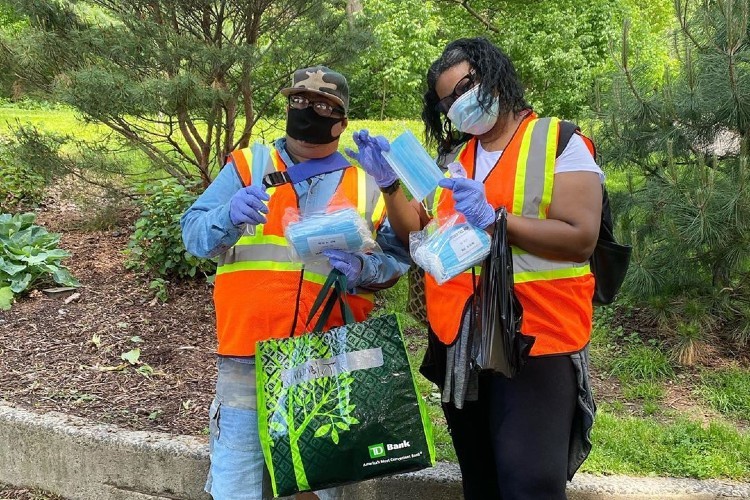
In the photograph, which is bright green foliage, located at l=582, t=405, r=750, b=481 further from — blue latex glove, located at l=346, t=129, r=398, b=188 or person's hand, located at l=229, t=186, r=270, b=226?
person's hand, located at l=229, t=186, r=270, b=226


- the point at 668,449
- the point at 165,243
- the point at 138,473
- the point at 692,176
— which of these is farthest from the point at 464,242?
the point at 165,243

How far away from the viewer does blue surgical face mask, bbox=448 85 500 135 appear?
6.75ft

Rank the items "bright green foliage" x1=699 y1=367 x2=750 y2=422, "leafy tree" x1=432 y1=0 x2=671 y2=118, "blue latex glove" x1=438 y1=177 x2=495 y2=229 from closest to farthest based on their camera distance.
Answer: "blue latex glove" x1=438 y1=177 x2=495 y2=229 → "bright green foliage" x1=699 y1=367 x2=750 y2=422 → "leafy tree" x1=432 y1=0 x2=671 y2=118

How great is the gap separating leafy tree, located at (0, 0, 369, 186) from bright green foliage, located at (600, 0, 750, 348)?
208cm

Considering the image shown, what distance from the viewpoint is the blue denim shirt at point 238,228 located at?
6.72 ft

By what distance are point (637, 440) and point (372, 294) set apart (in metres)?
1.80

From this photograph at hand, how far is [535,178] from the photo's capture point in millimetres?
1952

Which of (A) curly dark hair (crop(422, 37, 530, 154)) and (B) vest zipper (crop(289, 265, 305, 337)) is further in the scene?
(B) vest zipper (crop(289, 265, 305, 337))

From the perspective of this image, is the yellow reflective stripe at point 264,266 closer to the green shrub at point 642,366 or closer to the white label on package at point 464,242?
the white label on package at point 464,242

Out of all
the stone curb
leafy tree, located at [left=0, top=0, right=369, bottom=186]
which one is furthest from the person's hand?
leafy tree, located at [left=0, top=0, right=369, bottom=186]

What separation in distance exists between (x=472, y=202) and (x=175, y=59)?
10.5 ft

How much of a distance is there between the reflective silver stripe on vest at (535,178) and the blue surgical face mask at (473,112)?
17cm

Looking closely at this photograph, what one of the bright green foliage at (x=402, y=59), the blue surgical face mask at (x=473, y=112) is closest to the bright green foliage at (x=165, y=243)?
the blue surgical face mask at (x=473, y=112)

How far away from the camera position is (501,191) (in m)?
2.00
